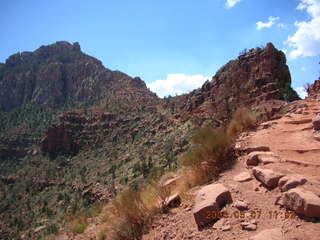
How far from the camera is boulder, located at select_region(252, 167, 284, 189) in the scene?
15.5 ft

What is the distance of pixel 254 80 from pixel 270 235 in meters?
35.0

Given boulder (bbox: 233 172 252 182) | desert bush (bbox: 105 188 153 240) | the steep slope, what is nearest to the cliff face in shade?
the steep slope

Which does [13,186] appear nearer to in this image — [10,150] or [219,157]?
[10,150]

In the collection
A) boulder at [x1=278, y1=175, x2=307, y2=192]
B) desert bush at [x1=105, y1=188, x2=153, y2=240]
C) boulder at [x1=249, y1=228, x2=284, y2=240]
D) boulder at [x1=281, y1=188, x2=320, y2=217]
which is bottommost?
desert bush at [x1=105, y1=188, x2=153, y2=240]

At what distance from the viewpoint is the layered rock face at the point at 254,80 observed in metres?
31.3

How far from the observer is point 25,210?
42344mm

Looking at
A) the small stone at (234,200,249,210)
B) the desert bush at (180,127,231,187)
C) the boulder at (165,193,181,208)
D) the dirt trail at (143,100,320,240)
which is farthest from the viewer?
the desert bush at (180,127,231,187)

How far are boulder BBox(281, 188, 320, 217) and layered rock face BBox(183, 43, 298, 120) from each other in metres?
24.1

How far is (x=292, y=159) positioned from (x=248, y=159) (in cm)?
86

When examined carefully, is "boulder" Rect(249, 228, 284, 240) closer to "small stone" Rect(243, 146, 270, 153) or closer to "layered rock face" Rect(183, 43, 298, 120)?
"small stone" Rect(243, 146, 270, 153)

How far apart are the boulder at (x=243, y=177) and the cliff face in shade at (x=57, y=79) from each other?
Answer: 83.7 meters

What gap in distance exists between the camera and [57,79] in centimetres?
11306

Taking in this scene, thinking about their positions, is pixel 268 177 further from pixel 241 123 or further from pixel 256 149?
pixel 241 123

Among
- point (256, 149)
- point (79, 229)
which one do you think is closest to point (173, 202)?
point (256, 149)
